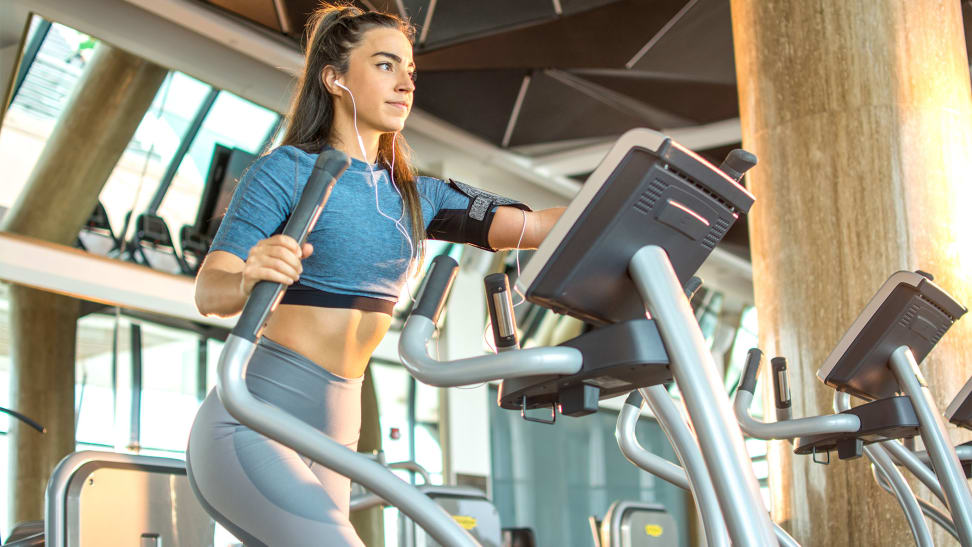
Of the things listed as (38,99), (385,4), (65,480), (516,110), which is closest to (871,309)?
(65,480)

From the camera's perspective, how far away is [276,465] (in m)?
1.40

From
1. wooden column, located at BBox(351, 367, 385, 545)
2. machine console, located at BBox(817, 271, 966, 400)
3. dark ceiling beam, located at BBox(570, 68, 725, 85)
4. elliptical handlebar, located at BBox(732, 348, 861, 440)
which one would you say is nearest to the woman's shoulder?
elliptical handlebar, located at BBox(732, 348, 861, 440)

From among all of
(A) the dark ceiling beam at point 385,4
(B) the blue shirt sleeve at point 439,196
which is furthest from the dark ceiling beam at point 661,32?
(B) the blue shirt sleeve at point 439,196

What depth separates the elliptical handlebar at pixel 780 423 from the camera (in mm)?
2109

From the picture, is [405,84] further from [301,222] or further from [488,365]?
[488,365]

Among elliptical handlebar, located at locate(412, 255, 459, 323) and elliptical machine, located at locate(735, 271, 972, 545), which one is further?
elliptical machine, located at locate(735, 271, 972, 545)

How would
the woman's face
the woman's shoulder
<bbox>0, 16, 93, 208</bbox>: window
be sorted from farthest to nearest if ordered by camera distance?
<bbox>0, 16, 93, 208</bbox>: window
the woman's face
the woman's shoulder

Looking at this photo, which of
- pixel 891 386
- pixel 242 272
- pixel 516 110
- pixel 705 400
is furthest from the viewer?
pixel 516 110

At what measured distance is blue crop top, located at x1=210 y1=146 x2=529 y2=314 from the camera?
1.56m

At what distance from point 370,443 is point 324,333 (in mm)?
8251

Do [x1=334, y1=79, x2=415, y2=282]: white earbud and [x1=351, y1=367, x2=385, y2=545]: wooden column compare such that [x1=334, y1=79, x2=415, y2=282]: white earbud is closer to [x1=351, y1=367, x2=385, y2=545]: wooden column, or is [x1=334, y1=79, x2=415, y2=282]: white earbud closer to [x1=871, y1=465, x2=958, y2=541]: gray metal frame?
[x1=871, y1=465, x2=958, y2=541]: gray metal frame

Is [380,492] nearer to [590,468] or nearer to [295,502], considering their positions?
[295,502]

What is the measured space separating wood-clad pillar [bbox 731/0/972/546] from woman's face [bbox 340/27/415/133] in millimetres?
1983

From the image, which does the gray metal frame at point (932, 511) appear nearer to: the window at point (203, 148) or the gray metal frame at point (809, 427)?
the gray metal frame at point (809, 427)
